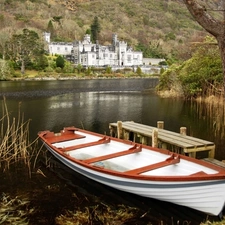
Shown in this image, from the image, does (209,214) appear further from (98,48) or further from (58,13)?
(58,13)

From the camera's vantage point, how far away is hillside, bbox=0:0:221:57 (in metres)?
130

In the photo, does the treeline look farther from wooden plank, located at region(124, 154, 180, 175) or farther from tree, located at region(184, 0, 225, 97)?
tree, located at region(184, 0, 225, 97)

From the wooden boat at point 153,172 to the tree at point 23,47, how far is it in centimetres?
6323

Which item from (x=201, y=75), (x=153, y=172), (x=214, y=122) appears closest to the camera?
(x=153, y=172)

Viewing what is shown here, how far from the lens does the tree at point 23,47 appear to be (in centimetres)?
7131

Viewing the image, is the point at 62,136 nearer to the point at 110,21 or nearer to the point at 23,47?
the point at 23,47

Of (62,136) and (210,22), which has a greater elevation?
(210,22)

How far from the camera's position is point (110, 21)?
177 metres

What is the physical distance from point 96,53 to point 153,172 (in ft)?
281

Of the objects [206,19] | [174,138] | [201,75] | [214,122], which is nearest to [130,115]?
[214,122]

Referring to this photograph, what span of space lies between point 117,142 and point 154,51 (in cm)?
10834

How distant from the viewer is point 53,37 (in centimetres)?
11750

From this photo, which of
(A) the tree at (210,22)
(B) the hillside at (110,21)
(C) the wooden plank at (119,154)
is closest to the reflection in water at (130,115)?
(C) the wooden plank at (119,154)

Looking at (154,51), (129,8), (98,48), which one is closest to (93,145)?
(98,48)
